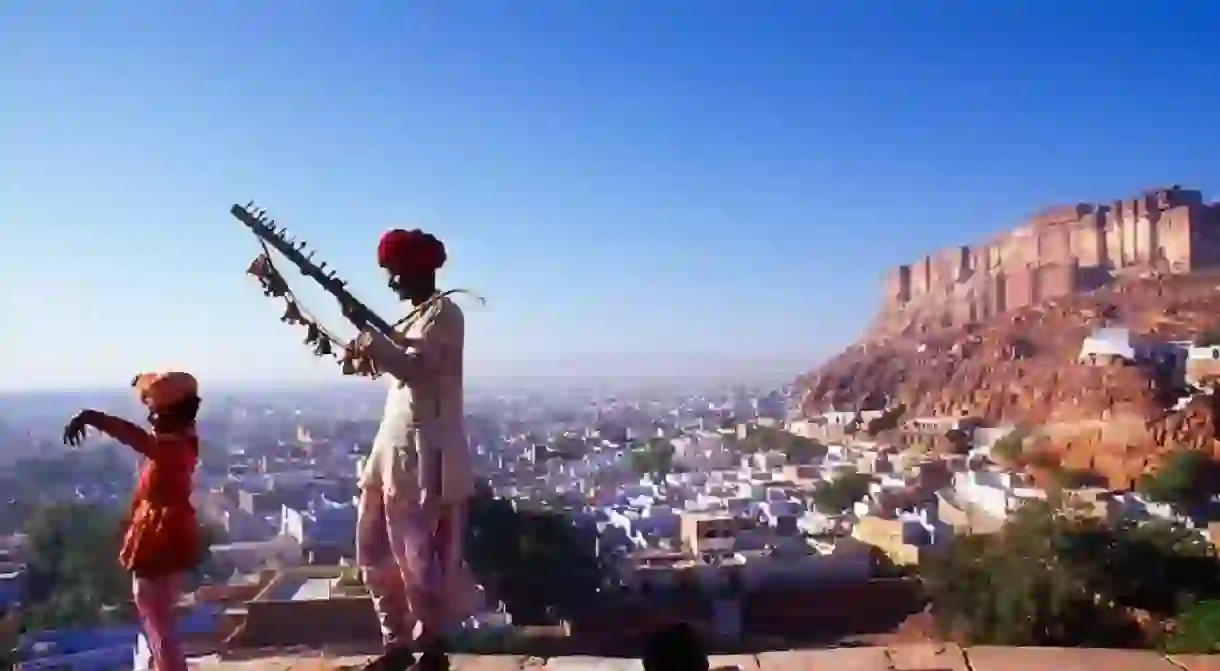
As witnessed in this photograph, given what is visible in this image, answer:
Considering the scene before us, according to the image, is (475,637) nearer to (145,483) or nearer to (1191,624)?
(1191,624)

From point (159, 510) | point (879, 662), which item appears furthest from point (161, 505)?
point (879, 662)

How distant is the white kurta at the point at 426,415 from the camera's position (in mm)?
2887

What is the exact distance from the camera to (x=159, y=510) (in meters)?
2.77

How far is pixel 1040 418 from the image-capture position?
40.9 metres

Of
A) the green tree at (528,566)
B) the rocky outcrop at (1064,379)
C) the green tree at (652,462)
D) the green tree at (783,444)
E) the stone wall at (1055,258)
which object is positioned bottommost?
the green tree at (652,462)

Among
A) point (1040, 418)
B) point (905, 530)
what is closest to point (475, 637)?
point (905, 530)

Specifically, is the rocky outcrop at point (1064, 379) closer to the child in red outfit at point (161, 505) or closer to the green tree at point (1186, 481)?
the green tree at point (1186, 481)

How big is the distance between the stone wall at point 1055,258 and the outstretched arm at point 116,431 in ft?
206

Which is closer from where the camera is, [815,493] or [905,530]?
[905,530]

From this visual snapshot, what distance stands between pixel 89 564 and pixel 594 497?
19.6 m

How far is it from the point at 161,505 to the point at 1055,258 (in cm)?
7323

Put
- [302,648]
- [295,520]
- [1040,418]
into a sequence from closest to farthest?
[302,648]
[295,520]
[1040,418]

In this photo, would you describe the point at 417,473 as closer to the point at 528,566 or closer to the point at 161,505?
the point at 161,505

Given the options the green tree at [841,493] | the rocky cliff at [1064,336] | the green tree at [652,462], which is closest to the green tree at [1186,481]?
the rocky cliff at [1064,336]
